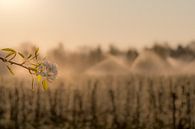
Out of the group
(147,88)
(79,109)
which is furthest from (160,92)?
(79,109)

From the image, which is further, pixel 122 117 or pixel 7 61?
pixel 122 117

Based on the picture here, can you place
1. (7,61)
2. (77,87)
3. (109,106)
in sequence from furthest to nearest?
(77,87), (109,106), (7,61)

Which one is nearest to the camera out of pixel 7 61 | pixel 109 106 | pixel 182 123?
pixel 7 61

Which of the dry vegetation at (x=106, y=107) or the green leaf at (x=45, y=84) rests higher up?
the green leaf at (x=45, y=84)

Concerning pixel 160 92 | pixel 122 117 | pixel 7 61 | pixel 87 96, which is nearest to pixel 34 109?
pixel 87 96

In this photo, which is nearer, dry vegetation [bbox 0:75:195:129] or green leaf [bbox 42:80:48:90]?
green leaf [bbox 42:80:48:90]

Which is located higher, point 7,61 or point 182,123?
point 7,61

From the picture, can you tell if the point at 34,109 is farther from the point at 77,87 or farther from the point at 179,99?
the point at 179,99

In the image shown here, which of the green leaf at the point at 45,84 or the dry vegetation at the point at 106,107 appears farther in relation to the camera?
the dry vegetation at the point at 106,107

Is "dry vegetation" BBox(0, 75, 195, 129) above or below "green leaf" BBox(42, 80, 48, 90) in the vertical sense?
below

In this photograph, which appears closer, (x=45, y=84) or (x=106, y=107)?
(x=45, y=84)

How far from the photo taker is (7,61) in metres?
2.32

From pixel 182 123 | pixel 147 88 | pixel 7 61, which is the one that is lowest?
pixel 182 123

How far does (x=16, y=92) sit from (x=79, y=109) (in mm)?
4985
